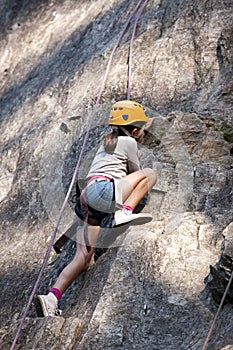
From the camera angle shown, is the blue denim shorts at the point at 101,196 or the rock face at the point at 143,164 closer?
the rock face at the point at 143,164

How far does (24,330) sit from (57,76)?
5.43 metres

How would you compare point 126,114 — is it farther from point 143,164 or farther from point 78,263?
point 78,263

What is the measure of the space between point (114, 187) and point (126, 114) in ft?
2.74

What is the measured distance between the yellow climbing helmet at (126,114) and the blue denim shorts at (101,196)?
2.32 ft

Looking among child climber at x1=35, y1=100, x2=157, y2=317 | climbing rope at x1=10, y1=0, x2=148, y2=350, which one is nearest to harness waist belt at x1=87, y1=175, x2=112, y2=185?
child climber at x1=35, y1=100, x2=157, y2=317

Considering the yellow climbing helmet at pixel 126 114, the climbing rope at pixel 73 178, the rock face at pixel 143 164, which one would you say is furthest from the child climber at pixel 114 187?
the climbing rope at pixel 73 178

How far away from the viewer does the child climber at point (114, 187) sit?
281 inches

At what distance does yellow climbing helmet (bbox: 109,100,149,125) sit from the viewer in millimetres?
7621

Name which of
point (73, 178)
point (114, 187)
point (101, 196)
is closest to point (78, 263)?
point (101, 196)

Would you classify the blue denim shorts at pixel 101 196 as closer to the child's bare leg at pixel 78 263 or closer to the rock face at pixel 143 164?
the child's bare leg at pixel 78 263

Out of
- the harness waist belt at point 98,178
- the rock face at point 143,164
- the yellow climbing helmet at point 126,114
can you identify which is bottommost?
the rock face at point 143,164

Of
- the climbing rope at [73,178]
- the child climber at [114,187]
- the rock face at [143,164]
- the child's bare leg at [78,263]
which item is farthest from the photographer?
the child climber at [114,187]

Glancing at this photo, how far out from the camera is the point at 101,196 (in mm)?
7297

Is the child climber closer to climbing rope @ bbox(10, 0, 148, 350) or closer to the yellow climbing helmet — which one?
the yellow climbing helmet
